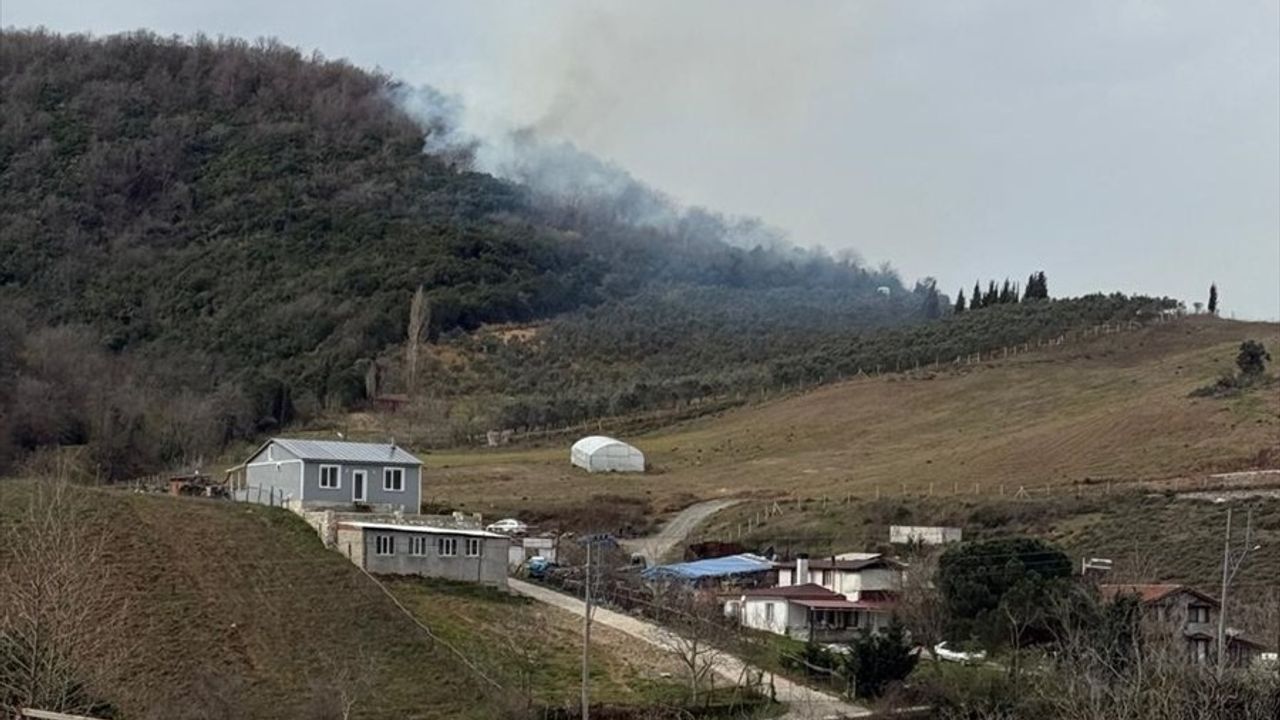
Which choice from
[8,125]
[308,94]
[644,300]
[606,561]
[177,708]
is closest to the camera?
[177,708]

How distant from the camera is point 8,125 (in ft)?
524

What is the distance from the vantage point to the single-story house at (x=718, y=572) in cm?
5209

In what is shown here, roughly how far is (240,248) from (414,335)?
39433 mm

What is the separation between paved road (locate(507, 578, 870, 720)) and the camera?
37844 millimetres

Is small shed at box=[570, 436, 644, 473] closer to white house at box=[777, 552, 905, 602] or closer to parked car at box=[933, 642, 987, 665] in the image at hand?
white house at box=[777, 552, 905, 602]

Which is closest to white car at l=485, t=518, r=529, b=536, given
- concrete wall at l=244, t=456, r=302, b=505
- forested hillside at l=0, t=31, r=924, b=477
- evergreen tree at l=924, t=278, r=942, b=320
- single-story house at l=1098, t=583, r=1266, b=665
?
concrete wall at l=244, t=456, r=302, b=505

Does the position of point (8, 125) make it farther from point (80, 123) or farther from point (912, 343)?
A: point (912, 343)

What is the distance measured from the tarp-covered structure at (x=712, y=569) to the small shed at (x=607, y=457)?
23799mm

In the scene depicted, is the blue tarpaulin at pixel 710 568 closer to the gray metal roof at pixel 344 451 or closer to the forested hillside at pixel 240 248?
the gray metal roof at pixel 344 451

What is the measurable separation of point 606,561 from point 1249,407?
1468 inches

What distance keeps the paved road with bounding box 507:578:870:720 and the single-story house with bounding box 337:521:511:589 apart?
131 cm

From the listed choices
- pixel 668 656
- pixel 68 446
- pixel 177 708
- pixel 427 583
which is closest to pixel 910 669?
pixel 668 656

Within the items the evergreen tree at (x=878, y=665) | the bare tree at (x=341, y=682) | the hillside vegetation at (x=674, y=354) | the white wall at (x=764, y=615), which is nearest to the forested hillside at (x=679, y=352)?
the hillside vegetation at (x=674, y=354)

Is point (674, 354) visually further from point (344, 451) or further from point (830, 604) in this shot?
point (830, 604)
